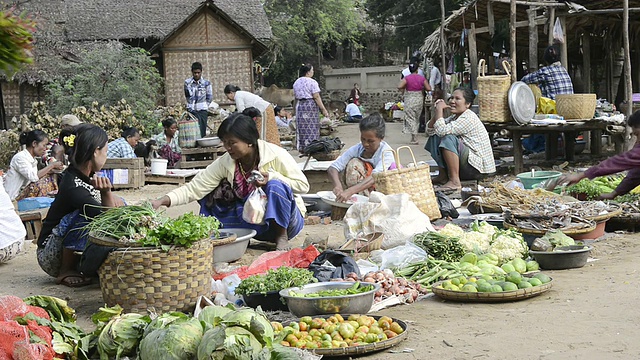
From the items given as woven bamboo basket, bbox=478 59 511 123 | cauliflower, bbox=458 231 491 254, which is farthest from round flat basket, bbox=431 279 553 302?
woven bamboo basket, bbox=478 59 511 123

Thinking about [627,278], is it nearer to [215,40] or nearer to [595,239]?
[595,239]

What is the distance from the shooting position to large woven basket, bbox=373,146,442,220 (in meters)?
6.75

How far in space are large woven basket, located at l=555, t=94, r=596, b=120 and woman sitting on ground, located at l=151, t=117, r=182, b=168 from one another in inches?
239

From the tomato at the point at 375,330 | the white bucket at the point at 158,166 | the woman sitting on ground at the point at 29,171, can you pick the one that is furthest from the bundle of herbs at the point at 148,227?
the white bucket at the point at 158,166

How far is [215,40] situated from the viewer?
73.2ft

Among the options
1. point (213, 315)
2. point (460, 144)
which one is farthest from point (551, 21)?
point (213, 315)

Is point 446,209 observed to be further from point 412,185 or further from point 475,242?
point 475,242

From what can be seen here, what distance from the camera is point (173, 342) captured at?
342cm

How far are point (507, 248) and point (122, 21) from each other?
759 inches

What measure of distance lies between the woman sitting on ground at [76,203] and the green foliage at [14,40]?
3.28m

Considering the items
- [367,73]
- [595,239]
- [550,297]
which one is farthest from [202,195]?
[367,73]

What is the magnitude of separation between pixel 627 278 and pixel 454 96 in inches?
167

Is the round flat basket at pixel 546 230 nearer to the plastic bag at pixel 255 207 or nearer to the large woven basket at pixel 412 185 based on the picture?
the large woven basket at pixel 412 185

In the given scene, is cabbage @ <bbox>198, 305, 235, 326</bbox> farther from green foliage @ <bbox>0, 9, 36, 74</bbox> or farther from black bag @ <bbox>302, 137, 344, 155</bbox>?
black bag @ <bbox>302, 137, 344, 155</bbox>
